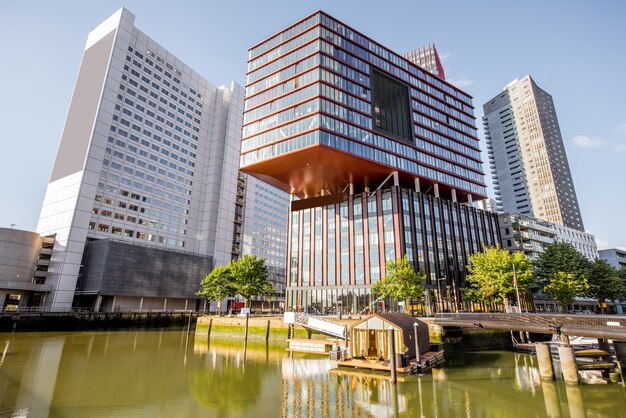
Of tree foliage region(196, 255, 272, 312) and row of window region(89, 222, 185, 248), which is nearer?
tree foliage region(196, 255, 272, 312)

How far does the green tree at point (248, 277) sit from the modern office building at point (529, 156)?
135 metres

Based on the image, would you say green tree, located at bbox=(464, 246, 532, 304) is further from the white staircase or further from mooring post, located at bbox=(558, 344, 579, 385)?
the white staircase

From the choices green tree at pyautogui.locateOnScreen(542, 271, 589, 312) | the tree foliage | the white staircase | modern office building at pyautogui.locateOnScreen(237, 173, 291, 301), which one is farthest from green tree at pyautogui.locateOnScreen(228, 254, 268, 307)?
green tree at pyautogui.locateOnScreen(542, 271, 589, 312)

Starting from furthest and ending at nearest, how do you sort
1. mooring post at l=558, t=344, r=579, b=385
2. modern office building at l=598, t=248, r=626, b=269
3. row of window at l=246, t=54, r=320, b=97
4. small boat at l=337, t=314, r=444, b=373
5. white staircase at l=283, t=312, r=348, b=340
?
modern office building at l=598, t=248, r=626, b=269, row of window at l=246, t=54, r=320, b=97, white staircase at l=283, t=312, r=348, b=340, small boat at l=337, t=314, r=444, b=373, mooring post at l=558, t=344, r=579, b=385

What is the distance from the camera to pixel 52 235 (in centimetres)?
7931

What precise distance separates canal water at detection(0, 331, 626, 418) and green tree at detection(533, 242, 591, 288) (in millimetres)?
39329

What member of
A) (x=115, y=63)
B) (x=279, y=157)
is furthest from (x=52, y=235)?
(x=279, y=157)

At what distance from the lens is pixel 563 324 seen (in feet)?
92.7

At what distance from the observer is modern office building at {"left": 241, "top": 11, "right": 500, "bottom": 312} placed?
222ft

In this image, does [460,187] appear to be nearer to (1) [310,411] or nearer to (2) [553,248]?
(2) [553,248]

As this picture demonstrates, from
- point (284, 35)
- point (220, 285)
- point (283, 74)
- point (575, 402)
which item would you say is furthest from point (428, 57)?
point (575, 402)

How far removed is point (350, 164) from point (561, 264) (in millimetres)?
45753

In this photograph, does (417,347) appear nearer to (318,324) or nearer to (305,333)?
(318,324)

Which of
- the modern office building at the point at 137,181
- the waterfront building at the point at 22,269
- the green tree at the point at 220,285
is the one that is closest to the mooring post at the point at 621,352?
the green tree at the point at 220,285
